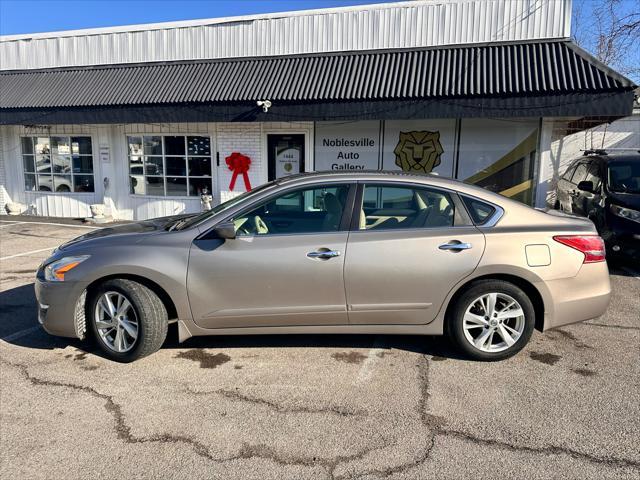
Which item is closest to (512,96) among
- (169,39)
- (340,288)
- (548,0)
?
(548,0)

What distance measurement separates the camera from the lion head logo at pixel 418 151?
1019 centimetres

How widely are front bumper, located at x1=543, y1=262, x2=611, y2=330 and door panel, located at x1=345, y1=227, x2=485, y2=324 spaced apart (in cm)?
72

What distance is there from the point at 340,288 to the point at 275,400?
984 mm

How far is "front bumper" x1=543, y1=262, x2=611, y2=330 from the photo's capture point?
12.3ft

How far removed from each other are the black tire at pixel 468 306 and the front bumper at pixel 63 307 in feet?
10.1

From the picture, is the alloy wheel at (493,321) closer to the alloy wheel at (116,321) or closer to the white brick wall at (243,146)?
the alloy wheel at (116,321)

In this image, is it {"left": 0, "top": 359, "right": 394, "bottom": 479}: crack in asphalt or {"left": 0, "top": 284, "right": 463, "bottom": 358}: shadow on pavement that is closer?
{"left": 0, "top": 359, "right": 394, "bottom": 479}: crack in asphalt

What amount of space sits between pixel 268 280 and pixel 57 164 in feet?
38.0

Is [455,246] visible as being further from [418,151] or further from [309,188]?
[418,151]

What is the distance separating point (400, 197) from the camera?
12.9 ft

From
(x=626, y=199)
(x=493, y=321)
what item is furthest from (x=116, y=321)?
(x=626, y=199)

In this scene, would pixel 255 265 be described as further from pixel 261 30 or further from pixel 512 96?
pixel 261 30

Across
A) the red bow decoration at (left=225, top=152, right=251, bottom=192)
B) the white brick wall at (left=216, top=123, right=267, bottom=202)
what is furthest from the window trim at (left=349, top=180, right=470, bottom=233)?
the red bow decoration at (left=225, top=152, right=251, bottom=192)

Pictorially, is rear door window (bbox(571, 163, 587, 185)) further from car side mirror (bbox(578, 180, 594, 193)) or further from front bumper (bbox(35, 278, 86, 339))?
front bumper (bbox(35, 278, 86, 339))
